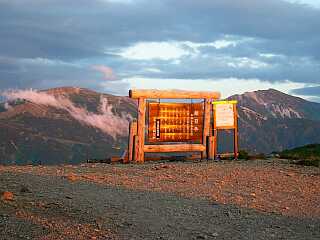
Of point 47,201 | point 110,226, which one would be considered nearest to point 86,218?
point 110,226

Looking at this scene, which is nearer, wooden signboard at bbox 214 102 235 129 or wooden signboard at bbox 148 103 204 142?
wooden signboard at bbox 148 103 204 142

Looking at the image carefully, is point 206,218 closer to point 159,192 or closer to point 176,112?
point 159,192

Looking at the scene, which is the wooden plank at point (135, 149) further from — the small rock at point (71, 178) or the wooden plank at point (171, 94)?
the small rock at point (71, 178)

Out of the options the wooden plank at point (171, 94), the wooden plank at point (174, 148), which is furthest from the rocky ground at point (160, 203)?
the wooden plank at point (171, 94)

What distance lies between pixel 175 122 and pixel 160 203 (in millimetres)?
10549

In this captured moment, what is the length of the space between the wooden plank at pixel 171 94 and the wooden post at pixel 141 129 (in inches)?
11.0

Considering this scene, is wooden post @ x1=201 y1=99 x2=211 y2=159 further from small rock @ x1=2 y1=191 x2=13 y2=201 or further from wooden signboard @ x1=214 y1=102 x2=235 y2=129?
small rock @ x1=2 y1=191 x2=13 y2=201

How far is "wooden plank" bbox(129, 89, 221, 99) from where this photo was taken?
20.8 m

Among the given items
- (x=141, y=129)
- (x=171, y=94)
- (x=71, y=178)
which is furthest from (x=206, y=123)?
(x=71, y=178)

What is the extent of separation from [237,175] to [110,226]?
801 centimetres

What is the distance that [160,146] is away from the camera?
2123 cm

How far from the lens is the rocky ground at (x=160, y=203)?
29.2ft

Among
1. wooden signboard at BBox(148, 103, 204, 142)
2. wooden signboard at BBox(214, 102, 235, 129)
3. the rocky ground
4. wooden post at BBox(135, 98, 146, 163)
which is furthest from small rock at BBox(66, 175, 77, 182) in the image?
wooden signboard at BBox(214, 102, 235, 129)

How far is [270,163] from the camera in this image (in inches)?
777
